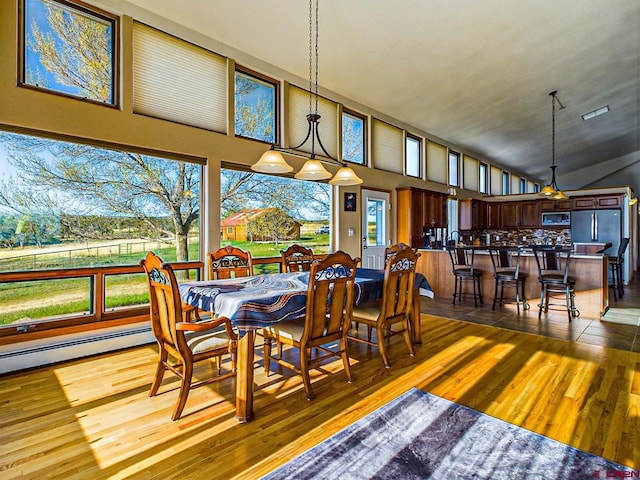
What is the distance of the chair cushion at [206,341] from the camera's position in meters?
2.29

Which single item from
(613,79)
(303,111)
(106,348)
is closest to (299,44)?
(303,111)

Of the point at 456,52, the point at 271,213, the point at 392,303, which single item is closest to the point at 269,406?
the point at 392,303

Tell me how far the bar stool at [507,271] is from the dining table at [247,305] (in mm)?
3258

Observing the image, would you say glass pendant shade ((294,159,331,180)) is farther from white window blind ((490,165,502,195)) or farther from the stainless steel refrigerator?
white window blind ((490,165,502,195))

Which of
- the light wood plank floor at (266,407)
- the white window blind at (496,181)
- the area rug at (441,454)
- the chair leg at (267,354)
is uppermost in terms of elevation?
the white window blind at (496,181)

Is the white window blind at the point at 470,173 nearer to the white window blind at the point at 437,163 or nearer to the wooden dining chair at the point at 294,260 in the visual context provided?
the white window blind at the point at 437,163

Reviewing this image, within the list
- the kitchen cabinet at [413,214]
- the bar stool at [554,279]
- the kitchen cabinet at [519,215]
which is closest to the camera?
the bar stool at [554,279]

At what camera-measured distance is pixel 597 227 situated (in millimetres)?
8359

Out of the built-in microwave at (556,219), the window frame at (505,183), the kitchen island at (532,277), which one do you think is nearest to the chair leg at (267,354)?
the kitchen island at (532,277)

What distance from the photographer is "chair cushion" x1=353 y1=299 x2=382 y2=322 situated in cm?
311

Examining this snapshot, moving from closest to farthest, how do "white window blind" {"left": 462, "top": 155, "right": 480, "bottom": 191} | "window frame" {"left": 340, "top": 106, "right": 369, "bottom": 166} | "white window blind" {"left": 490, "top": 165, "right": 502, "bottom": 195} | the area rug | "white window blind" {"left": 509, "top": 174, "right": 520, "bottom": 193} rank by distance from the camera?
the area rug → "window frame" {"left": 340, "top": 106, "right": 369, "bottom": 166} → "white window blind" {"left": 462, "top": 155, "right": 480, "bottom": 191} → "white window blind" {"left": 490, "top": 165, "right": 502, "bottom": 195} → "white window blind" {"left": 509, "top": 174, "right": 520, "bottom": 193}

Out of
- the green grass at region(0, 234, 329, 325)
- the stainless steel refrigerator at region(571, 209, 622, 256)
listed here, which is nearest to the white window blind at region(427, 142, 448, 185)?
the stainless steel refrigerator at region(571, 209, 622, 256)

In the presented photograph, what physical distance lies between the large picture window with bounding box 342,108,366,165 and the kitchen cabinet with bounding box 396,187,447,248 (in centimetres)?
119

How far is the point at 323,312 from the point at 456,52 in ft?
13.7
